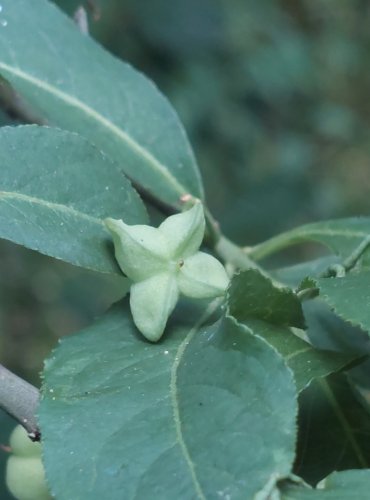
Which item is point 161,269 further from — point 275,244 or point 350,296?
point 275,244

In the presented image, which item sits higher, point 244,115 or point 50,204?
point 50,204

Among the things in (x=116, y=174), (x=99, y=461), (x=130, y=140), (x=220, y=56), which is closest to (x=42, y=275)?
(x=220, y=56)

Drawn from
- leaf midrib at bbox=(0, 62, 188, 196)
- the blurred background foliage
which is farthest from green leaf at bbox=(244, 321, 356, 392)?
the blurred background foliage

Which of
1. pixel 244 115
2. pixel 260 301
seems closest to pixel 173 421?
pixel 260 301

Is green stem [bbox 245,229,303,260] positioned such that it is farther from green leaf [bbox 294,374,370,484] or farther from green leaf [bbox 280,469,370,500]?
green leaf [bbox 280,469,370,500]

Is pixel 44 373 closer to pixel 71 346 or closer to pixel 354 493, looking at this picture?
pixel 71 346

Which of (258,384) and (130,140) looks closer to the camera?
(258,384)
